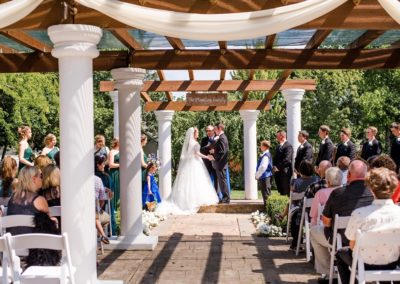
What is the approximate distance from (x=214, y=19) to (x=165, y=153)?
10.4 meters

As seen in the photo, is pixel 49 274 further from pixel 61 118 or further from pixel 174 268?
pixel 174 268

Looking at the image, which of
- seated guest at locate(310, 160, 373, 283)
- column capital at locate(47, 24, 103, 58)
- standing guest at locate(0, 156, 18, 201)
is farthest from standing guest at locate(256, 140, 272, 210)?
column capital at locate(47, 24, 103, 58)

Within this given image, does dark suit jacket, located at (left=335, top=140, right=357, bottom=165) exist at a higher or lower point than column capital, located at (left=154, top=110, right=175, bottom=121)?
lower

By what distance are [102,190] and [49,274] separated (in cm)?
323

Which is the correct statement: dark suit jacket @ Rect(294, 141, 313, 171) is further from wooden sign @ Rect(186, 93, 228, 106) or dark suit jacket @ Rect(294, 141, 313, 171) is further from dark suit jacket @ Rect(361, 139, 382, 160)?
wooden sign @ Rect(186, 93, 228, 106)

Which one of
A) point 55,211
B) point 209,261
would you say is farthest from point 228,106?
point 55,211

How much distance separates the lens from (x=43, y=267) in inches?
196

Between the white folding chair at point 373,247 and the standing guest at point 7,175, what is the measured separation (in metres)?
4.15

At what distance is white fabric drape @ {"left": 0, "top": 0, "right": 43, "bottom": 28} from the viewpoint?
5.29 metres

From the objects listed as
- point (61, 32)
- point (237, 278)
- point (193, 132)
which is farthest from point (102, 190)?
point (193, 132)

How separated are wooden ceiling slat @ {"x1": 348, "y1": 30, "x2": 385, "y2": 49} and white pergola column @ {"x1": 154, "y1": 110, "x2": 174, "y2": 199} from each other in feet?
24.4

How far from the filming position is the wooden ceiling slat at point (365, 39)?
7.57 metres

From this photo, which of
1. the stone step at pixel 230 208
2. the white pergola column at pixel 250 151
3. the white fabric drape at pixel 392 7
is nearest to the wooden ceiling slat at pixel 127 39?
the white fabric drape at pixel 392 7

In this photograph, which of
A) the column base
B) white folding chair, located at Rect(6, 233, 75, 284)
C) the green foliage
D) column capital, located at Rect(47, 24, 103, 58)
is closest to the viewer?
white folding chair, located at Rect(6, 233, 75, 284)
